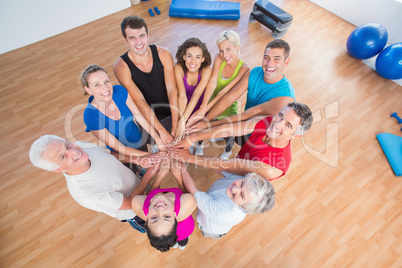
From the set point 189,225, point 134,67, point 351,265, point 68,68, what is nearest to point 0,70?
point 68,68

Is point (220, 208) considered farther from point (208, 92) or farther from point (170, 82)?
point (170, 82)

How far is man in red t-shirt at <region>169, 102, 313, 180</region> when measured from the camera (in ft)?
5.56

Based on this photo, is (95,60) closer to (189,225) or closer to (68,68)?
(68,68)

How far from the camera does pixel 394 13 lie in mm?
3910

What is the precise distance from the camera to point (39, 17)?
4.04m

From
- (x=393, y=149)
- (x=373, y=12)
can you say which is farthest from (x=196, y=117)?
(x=373, y=12)

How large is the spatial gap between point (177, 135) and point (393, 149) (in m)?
2.95

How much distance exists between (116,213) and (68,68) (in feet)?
10.4

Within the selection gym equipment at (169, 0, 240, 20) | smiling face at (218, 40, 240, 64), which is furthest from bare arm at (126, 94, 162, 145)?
gym equipment at (169, 0, 240, 20)

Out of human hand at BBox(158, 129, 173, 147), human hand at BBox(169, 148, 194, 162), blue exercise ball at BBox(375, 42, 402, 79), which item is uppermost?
human hand at BBox(158, 129, 173, 147)

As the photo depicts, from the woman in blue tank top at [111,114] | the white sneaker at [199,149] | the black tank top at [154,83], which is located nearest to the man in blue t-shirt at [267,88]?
the black tank top at [154,83]

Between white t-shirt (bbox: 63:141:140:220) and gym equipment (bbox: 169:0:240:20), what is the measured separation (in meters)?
3.78

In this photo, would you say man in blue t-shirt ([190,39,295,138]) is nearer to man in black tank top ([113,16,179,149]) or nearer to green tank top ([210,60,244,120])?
green tank top ([210,60,244,120])

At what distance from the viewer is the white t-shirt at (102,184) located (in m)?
1.58
